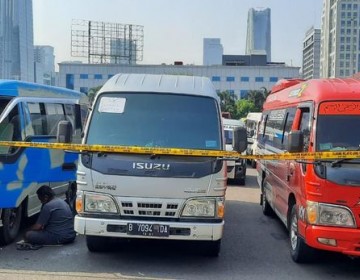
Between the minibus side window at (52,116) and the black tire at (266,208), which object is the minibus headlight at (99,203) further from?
the black tire at (266,208)

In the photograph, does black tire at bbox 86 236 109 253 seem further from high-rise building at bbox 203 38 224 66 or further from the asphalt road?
high-rise building at bbox 203 38 224 66

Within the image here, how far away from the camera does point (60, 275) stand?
627 cm

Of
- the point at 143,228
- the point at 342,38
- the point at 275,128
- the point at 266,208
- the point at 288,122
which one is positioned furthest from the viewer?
the point at 342,38

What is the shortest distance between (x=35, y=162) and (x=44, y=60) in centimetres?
9117

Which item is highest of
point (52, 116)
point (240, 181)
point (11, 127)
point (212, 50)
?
point (212, 50)

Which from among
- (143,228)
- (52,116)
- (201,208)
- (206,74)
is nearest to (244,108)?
(206,74)

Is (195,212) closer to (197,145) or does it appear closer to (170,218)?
(170,218)

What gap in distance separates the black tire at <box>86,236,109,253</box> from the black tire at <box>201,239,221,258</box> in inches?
52.1

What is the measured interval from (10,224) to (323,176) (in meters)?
4.61

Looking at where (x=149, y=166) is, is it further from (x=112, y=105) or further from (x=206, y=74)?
(x=206, y=74)

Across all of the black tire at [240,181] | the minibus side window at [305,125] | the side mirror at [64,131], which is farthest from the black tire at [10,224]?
the black tire at [240,181]

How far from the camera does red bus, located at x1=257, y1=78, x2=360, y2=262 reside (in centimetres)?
610

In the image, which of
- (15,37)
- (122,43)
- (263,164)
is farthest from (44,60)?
(263,164)

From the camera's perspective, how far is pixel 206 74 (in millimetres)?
99438
